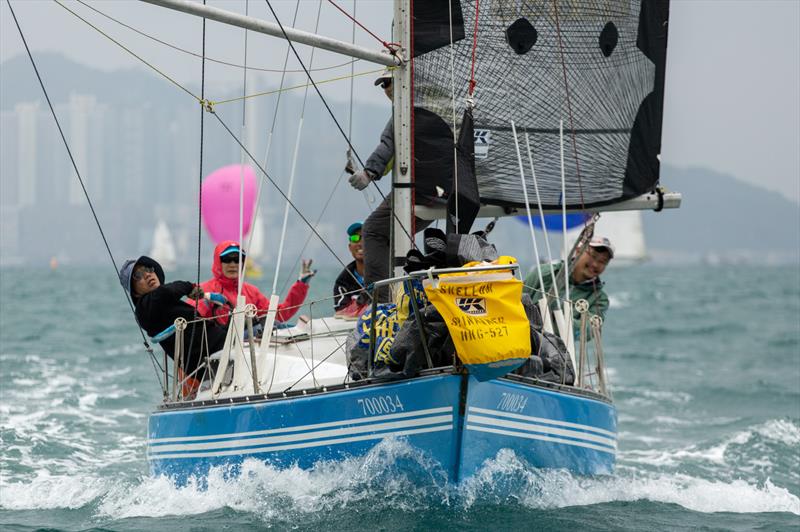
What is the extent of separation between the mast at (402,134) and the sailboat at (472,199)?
0.03 ft

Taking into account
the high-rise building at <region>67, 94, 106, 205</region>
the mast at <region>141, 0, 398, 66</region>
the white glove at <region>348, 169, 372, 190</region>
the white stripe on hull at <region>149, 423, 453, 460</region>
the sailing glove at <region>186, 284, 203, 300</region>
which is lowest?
the white stripe on hull at <region>149, 423, 453, 460</region>

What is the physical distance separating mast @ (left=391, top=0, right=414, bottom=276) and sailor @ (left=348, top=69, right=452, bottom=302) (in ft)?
0.48

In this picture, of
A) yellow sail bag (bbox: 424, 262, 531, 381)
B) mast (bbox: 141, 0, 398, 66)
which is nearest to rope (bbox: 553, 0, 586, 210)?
mast (bbox: 141, 0, 398, 66)

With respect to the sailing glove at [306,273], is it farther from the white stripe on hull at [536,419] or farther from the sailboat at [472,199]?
the white stripe on hull at [536,419]

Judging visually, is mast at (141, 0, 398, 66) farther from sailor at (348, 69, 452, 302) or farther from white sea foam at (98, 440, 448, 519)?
white sea foam at (98, 440, 448, 519)

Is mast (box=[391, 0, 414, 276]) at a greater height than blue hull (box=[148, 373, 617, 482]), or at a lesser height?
greater

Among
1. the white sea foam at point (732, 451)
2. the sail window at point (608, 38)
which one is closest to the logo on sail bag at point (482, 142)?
the sail window at point (608, 38)

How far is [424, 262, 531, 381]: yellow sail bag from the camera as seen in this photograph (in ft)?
19.6

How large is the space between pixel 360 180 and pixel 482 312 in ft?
7.29

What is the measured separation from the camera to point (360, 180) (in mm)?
7949

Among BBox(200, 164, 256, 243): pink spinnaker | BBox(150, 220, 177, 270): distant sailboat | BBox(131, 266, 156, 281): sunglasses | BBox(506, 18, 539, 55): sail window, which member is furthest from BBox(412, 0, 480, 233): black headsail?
BBox(150, 220, 177, 270): distant sailboat

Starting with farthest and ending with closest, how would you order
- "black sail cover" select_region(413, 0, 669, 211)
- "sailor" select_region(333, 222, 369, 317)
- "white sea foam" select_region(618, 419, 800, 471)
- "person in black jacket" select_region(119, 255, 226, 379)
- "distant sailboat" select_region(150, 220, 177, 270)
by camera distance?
"distant sailboat" select_region(150, 220, 177, 270) < "white sea foam" select_region(618, 419, 800, 471) < "sailor" select_region(333, 222, 369, 317) < "black sail cover" select_region(413, 0, 669, 211) < "person in black jacket" select_region(119, 255, 226, 379)

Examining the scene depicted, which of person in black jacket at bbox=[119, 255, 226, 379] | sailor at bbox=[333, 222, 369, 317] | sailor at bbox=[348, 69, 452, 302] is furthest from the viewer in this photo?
sailor at bbox=[333, 222, 369, 317]

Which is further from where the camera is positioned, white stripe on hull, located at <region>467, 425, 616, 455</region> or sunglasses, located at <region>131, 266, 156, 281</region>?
sunglasses, located at <region>131, 266, 156, 281</region>
